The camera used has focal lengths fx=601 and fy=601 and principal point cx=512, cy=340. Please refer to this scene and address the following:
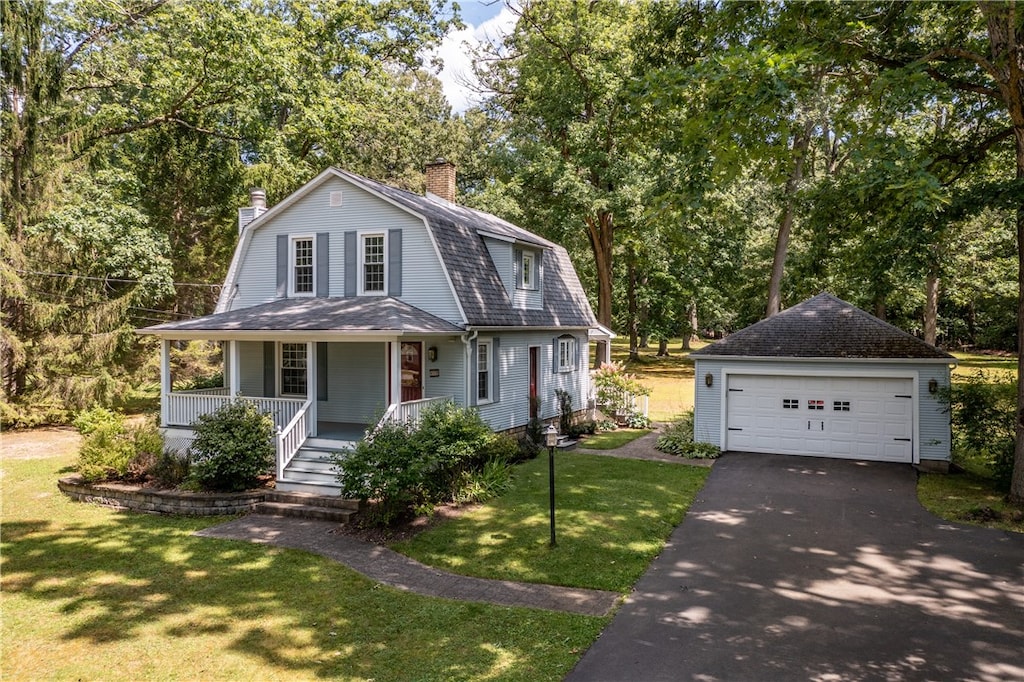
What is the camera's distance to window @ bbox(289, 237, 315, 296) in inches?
637

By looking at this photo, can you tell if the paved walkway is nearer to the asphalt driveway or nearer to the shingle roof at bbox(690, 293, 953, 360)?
the asphalt driveway

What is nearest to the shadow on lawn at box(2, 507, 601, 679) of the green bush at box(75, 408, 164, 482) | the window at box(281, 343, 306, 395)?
the green bush at box(75, 408, 164, 482)

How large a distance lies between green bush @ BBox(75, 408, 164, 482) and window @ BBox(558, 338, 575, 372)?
11290 millimetres

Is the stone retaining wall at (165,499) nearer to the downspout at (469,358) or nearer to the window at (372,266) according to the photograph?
the downspout at (469,358)

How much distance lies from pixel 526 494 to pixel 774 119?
26.9 feet

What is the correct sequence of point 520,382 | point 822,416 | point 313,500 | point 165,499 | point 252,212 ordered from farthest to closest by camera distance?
point 252,212, point 520,382, point 822,416, point 165,499, point 313,500

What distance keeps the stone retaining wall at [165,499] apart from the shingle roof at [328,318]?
3562 millimetres

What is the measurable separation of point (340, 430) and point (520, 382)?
5081 millimetres

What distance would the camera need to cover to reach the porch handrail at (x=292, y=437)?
1199 centimetres

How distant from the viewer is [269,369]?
53.7ft

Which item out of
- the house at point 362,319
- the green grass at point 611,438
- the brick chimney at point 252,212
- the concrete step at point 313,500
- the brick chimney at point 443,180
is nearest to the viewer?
the concrete step at point 313,500

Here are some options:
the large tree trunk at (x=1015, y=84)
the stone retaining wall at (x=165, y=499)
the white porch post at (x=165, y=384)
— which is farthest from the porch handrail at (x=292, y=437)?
the large tree trunk at (x=1015, y=84)

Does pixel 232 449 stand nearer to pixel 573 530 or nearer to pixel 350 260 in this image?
pixel 350 260

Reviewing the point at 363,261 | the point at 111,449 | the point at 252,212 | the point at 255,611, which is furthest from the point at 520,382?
the point at 255,611
